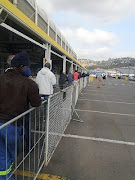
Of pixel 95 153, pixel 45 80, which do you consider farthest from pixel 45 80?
pixel 95 153

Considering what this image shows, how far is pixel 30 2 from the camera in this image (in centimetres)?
503

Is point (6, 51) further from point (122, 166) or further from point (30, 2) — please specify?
point (122, 166)

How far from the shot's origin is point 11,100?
1.93m

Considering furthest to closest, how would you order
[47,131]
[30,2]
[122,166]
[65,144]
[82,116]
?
1. [82,116]
2. [30,2]
3. [65,144]
4. [122,166]
5. [47,131]

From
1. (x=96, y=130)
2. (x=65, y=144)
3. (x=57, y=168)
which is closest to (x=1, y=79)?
(x=57, y=168)

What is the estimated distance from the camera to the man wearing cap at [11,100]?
6.09 ft

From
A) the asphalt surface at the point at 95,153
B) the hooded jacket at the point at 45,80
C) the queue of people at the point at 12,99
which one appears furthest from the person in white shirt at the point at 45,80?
the queue of people at the point at 12,99

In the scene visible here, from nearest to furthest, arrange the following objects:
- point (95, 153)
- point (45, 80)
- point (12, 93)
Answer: point (12, 93) < point (95, 153) < point (45, 80)

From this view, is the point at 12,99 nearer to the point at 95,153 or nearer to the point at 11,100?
the point at 11,100

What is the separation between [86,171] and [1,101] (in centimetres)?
204

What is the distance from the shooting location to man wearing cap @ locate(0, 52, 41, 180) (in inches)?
73.1

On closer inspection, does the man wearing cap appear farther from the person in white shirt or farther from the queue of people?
the person in white shirt

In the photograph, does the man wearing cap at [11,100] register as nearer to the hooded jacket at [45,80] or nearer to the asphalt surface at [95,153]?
the asphalt surface at [95,153]

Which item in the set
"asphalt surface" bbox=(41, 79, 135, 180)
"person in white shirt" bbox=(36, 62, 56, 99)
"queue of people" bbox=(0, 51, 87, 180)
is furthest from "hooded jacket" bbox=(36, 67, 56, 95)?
"queue of people" bbox=(0, 51, 87, 180)
